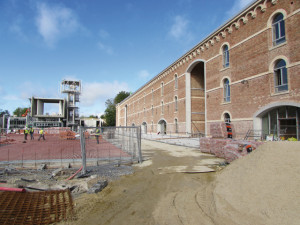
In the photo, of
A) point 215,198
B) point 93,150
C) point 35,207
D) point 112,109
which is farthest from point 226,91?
point 112,109

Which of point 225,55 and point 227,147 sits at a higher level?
point 225,55

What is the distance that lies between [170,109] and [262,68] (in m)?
19.0

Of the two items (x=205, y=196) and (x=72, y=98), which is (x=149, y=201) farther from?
(x=72, y=98)

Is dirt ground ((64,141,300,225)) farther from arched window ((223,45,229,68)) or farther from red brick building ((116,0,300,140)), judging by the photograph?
arched window ((223,45,229,68))

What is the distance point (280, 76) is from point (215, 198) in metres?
14.2

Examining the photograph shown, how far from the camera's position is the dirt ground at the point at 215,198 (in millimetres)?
3885

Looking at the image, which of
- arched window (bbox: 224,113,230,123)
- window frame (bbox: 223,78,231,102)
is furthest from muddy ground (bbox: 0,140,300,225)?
window frame (bbox: 223,78,231,102)

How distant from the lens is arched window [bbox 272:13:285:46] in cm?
1469

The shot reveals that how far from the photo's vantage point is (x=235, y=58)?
18.9m

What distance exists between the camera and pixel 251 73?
55.7 feet

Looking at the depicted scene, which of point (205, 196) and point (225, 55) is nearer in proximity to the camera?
point (205, 196)

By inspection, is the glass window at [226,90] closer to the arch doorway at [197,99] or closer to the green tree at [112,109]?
the arch doorway at [197,99]

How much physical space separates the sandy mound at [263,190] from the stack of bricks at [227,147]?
2007mm

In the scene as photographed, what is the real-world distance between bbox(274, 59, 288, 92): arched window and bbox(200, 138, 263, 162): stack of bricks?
7702mm
